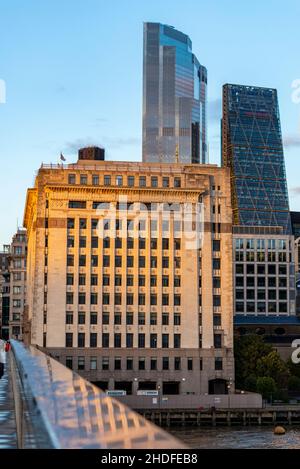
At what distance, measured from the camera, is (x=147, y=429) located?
764cm

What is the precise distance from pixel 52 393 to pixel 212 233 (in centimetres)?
10248

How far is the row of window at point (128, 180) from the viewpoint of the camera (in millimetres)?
112625

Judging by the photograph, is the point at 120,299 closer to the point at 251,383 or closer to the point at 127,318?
the point at 127,318

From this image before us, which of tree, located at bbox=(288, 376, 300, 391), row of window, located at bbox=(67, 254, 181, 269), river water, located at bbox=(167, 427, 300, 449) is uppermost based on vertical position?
row of window, located at bbox=(67, 254, 181, 269)

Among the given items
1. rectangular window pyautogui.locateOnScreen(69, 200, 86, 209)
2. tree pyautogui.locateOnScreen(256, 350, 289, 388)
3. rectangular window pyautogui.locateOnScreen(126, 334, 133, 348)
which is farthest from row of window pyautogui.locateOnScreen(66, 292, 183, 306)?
tree pyautogui.locateOnScreen(256, 350, 289, 388)

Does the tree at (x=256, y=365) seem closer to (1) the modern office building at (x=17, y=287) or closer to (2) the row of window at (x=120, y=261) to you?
(2) the row of window at (x=120, y=261)

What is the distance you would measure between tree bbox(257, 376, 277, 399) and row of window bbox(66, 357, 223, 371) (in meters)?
5.60

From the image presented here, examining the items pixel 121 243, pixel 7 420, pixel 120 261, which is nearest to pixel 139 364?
pixel 120 261

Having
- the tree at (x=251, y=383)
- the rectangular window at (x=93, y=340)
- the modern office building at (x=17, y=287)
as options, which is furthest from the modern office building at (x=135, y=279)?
the modern office building at (x=17, y=287)

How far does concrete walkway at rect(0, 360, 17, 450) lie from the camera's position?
1773cm

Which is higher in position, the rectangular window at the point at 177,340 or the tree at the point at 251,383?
the rectangular window at the point at 177,340

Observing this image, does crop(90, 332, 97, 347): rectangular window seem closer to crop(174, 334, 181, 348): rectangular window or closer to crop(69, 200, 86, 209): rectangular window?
crop(174, 334, 181, 348): rectangular window

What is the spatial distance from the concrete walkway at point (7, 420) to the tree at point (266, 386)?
74902 mm
